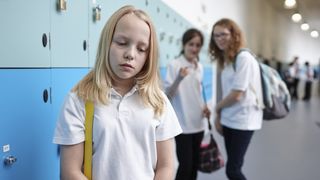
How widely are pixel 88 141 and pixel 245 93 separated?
1346 millimetres

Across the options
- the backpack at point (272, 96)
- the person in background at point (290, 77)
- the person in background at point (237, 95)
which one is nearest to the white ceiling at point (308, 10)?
the person in background at point (290, 77)

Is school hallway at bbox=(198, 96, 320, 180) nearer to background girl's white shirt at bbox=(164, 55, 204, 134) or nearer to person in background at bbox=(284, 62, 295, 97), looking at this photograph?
background girl's white shirt at bbox=(164, 55, 204, 134)

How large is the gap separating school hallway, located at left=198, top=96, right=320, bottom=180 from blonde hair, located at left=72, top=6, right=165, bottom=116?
227 cm

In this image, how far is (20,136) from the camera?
117cm

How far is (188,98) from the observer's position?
2352 mm

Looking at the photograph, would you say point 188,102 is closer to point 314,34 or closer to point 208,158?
point 208,158

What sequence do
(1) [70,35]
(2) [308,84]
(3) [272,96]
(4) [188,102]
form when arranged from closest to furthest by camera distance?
(1) [70,35] < (3) [272,96] < (4) [188,102] < (2) [308,84]

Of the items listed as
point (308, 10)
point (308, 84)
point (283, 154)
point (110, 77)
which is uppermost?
point (308, 10)

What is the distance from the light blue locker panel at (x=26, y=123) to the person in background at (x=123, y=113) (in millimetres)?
239

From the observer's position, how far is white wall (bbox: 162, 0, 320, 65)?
460cm

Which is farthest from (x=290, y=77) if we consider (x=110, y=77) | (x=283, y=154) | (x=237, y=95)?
(x=110, y=77)

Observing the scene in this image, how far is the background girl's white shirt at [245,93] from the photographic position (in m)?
2.04

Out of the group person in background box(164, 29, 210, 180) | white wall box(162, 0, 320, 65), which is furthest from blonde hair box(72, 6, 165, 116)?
white wall box(162, 0, 320, 65)

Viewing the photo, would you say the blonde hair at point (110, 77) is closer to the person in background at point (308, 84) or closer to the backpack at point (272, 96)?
the backpack at point (272, 96)
